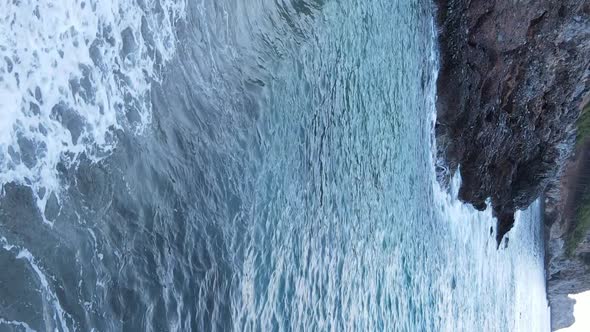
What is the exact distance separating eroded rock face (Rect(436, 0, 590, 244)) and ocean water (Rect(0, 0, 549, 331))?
2.44 ft

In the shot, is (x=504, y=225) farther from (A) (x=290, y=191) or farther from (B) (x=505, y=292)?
(A) (x=290, y=191)

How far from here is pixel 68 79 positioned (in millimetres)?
5039

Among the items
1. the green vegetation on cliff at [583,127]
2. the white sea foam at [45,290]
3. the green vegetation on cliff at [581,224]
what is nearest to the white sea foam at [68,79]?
the white sea foam at [45,290]

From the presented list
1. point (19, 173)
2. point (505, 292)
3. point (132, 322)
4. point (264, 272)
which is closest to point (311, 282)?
point (264, 272)

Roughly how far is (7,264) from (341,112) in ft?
17.0

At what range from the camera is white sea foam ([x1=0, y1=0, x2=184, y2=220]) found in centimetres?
459

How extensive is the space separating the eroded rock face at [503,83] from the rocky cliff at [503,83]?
0.05 feet

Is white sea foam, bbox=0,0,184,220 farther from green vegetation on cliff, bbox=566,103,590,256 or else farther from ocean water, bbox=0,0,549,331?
green vegetation on cliff, bbox=566,103,590,256

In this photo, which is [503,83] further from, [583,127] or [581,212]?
[581,212]

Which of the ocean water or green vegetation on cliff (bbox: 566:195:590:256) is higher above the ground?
the ocean water

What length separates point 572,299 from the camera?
33.1 meters

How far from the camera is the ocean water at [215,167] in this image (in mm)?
4781

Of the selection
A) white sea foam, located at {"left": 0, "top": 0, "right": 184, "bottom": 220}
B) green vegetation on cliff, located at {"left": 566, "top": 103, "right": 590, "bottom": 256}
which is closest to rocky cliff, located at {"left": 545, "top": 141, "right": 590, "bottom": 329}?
green vegetation on cliff, located at {"left": 566, "top": 103, "right": 590, "bottom": 256}

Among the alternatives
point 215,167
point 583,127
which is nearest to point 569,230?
point 583,127
